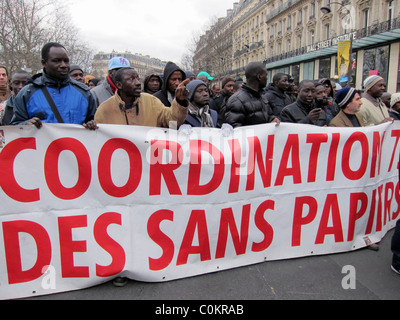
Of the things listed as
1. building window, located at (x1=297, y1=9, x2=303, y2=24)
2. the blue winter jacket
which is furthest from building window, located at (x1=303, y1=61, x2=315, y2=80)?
the blue winter jacket

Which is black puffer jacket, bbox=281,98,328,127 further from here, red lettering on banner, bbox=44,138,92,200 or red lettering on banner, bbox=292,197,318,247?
red lettering on banner, bbox=44,138,92,200

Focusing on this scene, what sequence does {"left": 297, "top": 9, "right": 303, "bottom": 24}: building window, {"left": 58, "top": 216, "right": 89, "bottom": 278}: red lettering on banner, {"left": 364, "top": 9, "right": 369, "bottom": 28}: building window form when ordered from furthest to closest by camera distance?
{"left": 297, "top": 9, "right": 303, "bottom": 24}: building window < {"left": 364, "top": 9, "right": 369, "bottom": 28}: building window < {"left": 58, "top": 216, "right": 89, "bottom": 278}: red lettering on banner

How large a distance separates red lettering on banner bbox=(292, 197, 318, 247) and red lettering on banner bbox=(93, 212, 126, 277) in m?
1.62

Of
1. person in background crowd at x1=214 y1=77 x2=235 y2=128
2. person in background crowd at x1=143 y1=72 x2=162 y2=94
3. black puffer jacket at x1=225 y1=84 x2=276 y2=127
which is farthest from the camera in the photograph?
person in background crowd at x1=214 y1=77 x2=235 y2=128

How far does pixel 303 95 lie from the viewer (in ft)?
13.8

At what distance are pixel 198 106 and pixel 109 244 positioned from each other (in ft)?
5.66

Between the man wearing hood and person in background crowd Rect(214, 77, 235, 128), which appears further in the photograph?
person in background crowd Rect(214, 77, 235, 128)

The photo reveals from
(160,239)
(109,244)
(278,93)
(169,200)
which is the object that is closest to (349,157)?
(169,200)

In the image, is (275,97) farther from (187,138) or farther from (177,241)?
(177,241)

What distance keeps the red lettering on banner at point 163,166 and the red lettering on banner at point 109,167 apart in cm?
12

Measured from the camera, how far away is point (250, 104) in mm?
3805

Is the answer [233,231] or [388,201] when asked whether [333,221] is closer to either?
[388,201]

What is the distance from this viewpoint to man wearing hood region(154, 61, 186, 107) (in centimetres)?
408

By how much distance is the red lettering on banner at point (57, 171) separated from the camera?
2.57 meters
